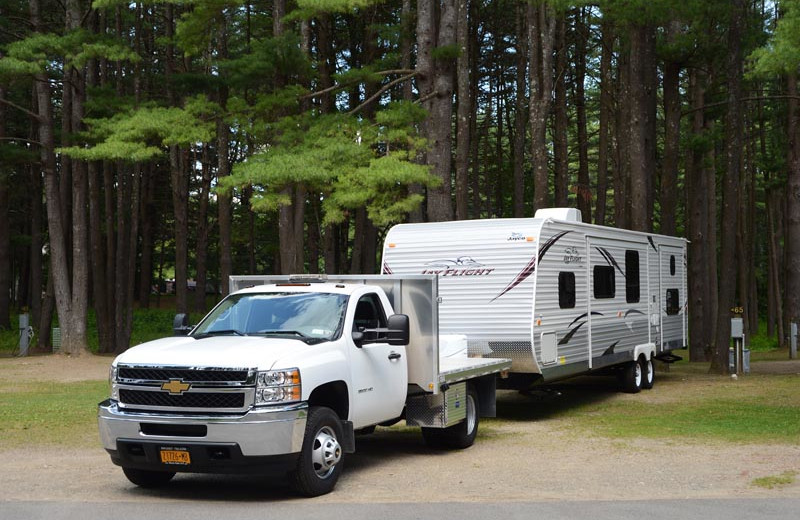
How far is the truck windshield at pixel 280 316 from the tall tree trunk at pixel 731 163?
13495 millimetres

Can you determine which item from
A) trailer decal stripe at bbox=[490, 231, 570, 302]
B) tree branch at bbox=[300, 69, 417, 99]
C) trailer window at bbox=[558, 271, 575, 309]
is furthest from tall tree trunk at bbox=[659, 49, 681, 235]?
trailer decal stripe at bbox=[490, 231, 570, 302]

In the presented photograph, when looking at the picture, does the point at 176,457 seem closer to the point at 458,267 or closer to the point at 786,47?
the point at 458,267

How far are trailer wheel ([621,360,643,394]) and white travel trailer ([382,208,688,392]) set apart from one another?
1.01 meters

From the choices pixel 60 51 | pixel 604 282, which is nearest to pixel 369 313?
pixel 604 282

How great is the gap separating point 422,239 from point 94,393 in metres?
7.75

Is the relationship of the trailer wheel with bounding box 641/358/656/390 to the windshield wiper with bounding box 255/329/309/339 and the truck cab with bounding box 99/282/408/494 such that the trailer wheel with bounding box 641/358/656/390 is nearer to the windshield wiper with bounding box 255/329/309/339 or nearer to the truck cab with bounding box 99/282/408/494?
the truck cab with bounding box 99/282/408/494

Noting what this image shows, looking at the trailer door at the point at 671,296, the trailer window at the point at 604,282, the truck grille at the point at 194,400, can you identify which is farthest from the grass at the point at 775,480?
the trailer door at the point at 671,296

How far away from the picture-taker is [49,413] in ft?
52.0

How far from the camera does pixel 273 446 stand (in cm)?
884

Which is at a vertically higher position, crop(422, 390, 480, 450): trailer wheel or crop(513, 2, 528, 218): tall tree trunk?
crop(513, 2, 528, 218): tall tree trunk

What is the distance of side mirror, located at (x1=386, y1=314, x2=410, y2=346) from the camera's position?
10.1m

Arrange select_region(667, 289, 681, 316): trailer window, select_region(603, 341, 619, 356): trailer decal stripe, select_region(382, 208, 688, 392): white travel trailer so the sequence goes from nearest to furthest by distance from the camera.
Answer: select_region(382, 208, 688, 392): white travel trailer < select_region(603, 341, 619, 356): trailer decal stripe < select_region(667, 289, 681, 316): trailer window

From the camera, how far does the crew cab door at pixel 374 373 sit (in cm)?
1027

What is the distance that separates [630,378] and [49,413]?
10.6 meters
